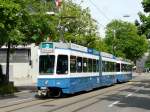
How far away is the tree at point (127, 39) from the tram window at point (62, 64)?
76.8m

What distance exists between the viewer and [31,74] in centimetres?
6906

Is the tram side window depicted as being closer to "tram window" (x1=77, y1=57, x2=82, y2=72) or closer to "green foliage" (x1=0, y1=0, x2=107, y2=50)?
"green foliage" (x1=0, y1=0, x2=107, y2=50)

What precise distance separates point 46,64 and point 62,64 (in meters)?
0.89

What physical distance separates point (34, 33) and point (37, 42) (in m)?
0.94

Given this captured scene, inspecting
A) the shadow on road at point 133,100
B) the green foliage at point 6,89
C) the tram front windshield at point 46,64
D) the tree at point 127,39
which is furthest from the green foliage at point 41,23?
the tree at point 127,39

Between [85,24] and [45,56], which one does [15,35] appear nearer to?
[45,56]

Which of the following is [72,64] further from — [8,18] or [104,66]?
[104,66]

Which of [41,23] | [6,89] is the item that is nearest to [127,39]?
[41,23]

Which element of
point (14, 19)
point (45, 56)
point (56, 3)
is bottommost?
point (45, 56)

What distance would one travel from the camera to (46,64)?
2714 centimetres

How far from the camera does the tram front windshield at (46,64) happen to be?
88.8ft

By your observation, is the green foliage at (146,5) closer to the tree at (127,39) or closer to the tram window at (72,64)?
the tram window at (72,64)

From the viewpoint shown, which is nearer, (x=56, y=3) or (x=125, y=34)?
(x=56, y=3)

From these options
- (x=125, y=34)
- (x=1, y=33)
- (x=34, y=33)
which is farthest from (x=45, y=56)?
(x=125, y=34)
